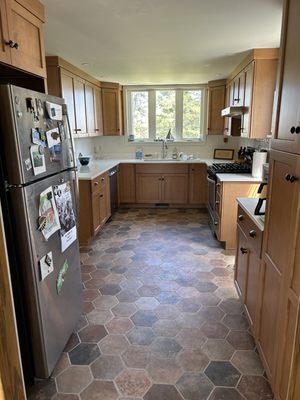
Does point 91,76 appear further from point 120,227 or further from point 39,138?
point 39,138

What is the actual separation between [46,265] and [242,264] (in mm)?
1524

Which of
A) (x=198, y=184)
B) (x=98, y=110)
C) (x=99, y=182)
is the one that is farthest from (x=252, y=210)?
(x=98, y=110)

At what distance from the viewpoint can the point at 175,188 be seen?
5426 mm

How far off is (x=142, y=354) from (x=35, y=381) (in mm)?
672

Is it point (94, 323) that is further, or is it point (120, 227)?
point (120, 227)

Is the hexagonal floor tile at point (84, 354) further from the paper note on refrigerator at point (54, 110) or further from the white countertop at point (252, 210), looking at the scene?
the paper note on refrigerator at point (54, 110)

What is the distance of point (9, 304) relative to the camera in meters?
0.92

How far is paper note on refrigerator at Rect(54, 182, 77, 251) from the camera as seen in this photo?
6.01 feet

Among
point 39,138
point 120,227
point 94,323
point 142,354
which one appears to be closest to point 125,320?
point 94,323

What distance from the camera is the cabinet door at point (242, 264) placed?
223 cm

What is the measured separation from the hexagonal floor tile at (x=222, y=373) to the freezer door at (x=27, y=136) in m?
1.56

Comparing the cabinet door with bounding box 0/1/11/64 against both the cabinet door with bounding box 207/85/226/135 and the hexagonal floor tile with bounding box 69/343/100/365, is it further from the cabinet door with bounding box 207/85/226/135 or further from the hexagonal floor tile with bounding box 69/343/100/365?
the cabinet door with bounding box 207/85/226/135

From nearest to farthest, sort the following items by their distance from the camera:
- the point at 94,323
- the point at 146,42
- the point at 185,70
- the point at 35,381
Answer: the point at 35,381 < the point at 94,323 < the point at 146,42 < the point at 185,70

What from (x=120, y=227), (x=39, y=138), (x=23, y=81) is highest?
(x=23, y=81)
